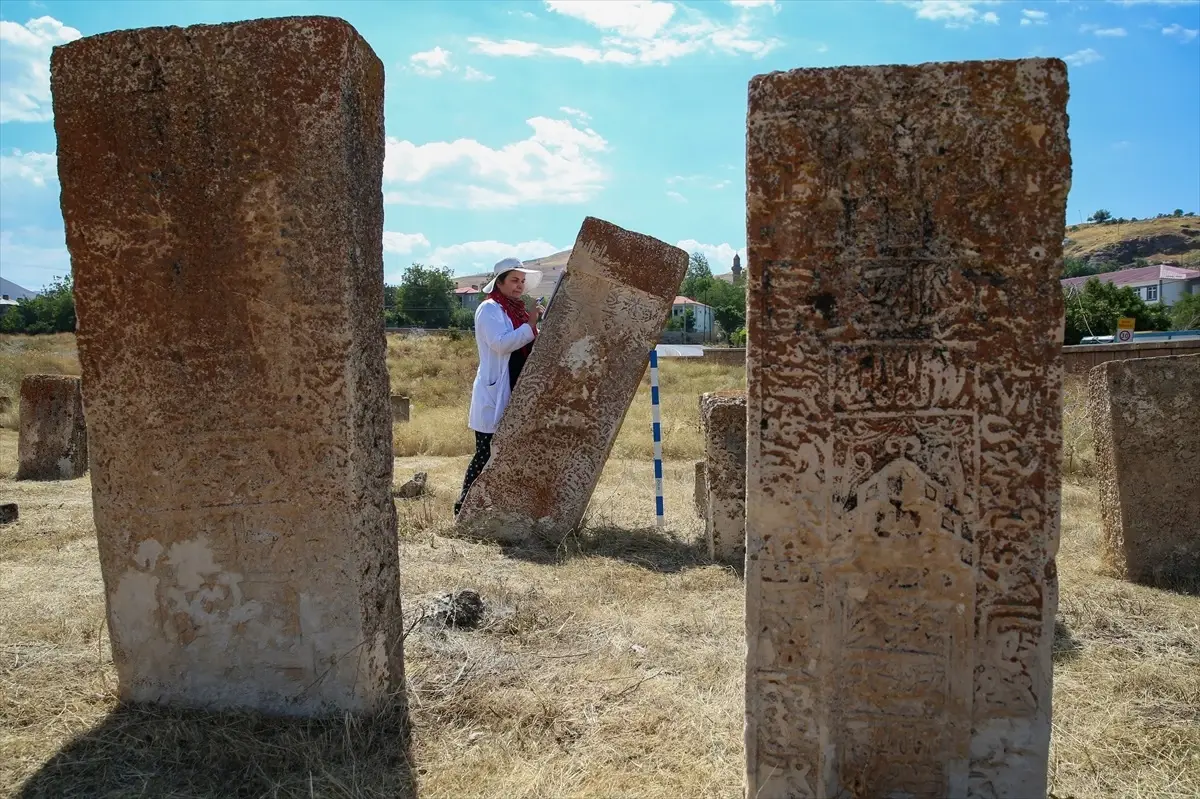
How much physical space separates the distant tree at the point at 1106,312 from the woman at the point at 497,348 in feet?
76.1

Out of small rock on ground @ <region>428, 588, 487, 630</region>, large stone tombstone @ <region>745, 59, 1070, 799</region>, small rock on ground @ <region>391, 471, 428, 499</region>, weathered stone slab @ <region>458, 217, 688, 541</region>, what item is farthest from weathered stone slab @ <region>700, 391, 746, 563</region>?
small rock on ground @ <region>391, 471, 428, 499</region>

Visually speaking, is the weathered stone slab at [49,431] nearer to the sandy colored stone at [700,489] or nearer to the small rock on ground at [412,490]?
the small rock on ground at [412,490]

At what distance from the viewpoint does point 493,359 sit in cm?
512

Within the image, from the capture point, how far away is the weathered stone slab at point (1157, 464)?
3984 mm

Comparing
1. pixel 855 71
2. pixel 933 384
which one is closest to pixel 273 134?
pixel 855 71

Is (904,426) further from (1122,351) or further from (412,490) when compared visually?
(1122,351)

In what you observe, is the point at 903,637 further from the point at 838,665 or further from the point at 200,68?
the point at 200,68

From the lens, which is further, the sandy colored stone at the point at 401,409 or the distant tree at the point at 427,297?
the distant tree at the point at 427,297

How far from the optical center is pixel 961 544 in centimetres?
190

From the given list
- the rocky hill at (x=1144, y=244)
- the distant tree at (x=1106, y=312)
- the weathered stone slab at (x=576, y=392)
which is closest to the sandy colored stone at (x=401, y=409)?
the weathered stone slab at (x=576, y=392)

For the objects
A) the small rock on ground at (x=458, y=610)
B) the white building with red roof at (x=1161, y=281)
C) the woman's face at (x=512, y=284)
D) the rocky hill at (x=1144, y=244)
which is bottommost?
the small rock on ground at (x=458, y=610)

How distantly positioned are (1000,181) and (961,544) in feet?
2.63

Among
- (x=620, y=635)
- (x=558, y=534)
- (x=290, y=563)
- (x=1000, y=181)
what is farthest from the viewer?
(x=558, y=534)

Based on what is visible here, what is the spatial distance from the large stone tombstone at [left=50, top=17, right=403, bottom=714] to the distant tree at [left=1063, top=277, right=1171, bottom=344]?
25.7 meters
